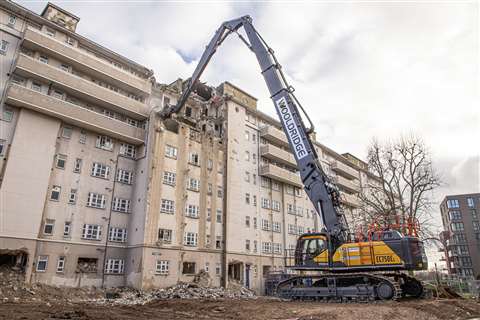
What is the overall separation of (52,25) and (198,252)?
25.8 metres

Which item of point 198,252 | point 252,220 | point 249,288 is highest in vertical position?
point 252,220

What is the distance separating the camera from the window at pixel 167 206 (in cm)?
3149

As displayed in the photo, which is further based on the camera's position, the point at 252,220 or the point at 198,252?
the point at 252,220

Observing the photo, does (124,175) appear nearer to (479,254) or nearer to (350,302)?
(350,302)

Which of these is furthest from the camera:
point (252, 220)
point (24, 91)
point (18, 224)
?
point (252, 220)

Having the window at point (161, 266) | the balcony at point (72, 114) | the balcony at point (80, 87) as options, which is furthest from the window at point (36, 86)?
the window at point (161, 266)

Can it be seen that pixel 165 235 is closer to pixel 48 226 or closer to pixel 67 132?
pixel 48 226

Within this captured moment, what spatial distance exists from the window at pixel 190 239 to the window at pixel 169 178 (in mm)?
5296

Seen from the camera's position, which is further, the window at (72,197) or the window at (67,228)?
the window at (72,197)

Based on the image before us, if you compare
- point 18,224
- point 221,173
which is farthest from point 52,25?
point 221,173

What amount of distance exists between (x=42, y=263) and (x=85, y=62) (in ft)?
59.6

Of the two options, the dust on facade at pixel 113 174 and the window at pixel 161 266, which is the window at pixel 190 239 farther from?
the window at pixel 161 266

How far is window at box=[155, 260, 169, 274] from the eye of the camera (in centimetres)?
2937

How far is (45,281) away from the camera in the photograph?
2511 cm
